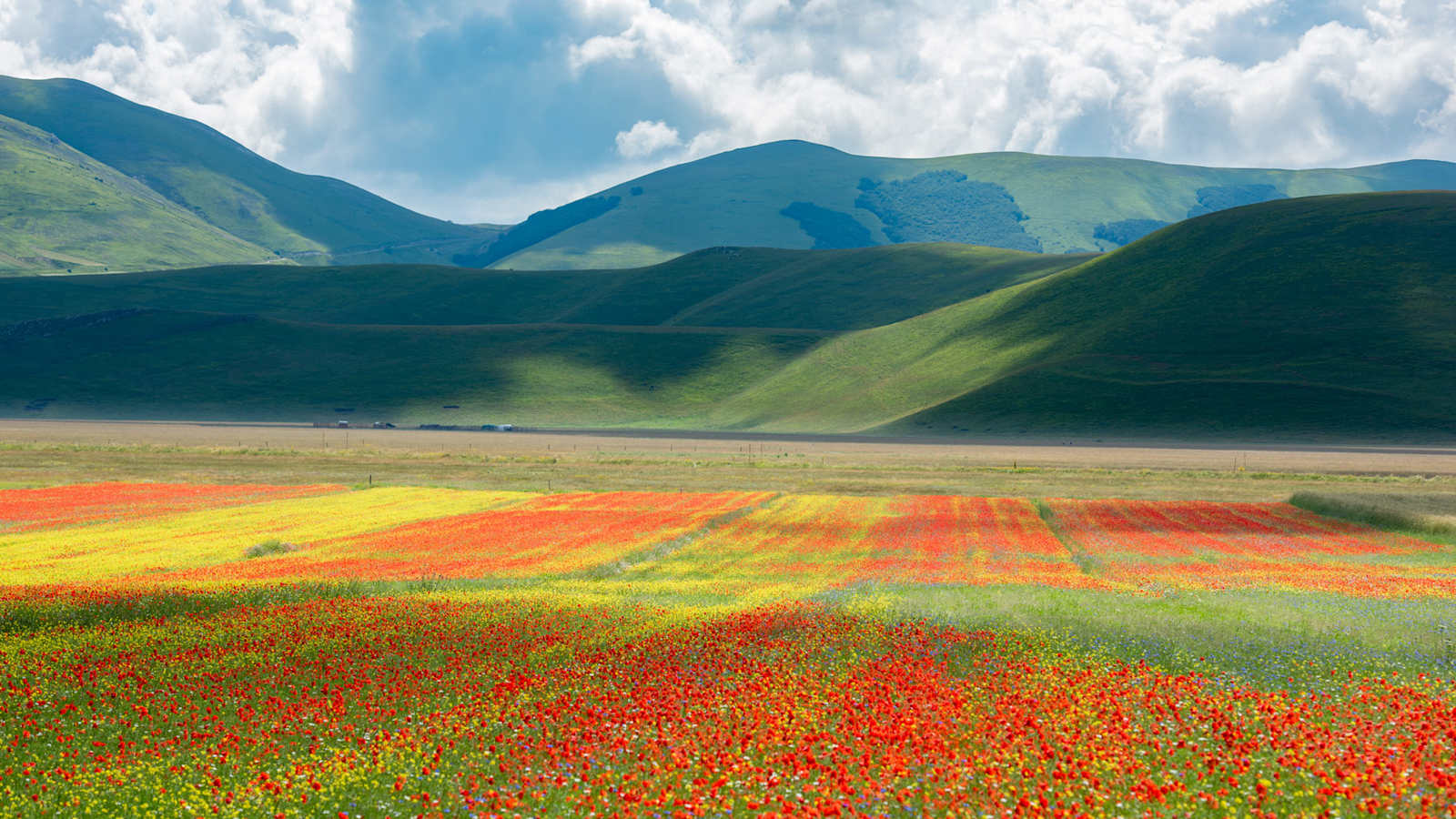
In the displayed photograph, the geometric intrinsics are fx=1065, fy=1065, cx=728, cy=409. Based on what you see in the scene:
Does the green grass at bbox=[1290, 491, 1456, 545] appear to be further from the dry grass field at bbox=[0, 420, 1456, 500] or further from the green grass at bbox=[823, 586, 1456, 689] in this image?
the green grass at bbox=[823, 586, 1456, 689]

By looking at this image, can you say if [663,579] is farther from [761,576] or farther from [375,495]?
[375,495]

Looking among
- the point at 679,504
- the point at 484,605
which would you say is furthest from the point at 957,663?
the point at 679,504

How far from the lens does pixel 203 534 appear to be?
1767 inches

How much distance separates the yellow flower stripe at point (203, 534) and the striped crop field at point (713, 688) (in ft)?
1.63

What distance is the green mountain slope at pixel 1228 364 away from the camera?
149m

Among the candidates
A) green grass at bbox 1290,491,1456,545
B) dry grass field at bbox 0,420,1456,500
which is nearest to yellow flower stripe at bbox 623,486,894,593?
dry grass field at bbox 0,420,1456,500

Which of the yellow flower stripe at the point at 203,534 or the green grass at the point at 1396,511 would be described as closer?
the yellow flower stripe at the point at 203,534

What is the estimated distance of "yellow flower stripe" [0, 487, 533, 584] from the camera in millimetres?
33812

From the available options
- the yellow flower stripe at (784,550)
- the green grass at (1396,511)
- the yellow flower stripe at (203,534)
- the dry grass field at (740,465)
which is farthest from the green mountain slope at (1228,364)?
the yellow flower stripe at (203,534)

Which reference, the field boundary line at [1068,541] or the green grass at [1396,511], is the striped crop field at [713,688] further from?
the green grass at [1396,511]

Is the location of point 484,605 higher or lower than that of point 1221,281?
lower

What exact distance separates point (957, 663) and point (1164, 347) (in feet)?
565

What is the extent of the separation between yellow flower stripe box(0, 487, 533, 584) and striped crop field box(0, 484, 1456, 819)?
1.63 ft

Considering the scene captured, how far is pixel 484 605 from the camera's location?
2664cm
